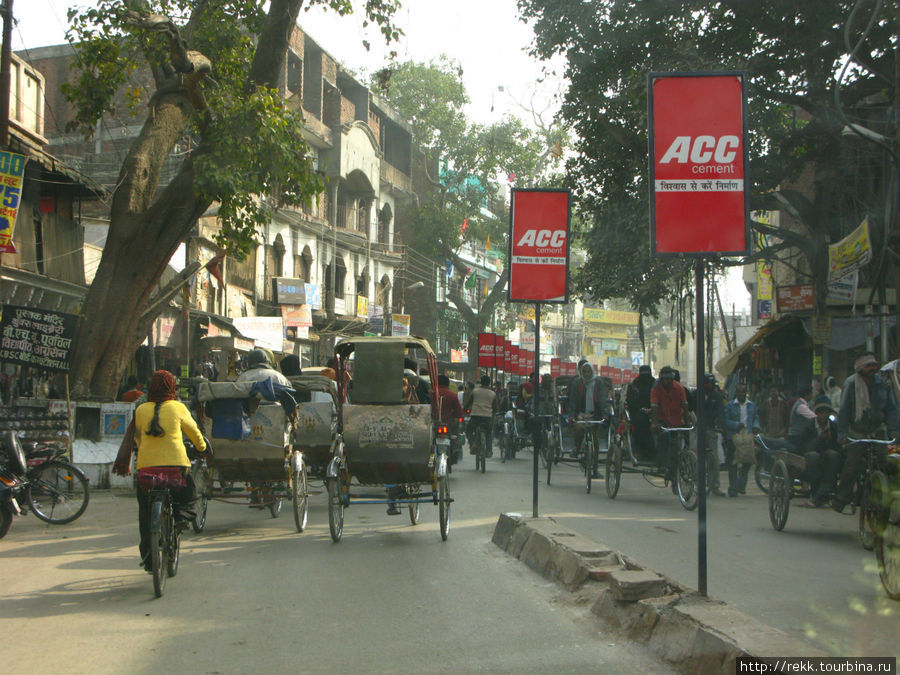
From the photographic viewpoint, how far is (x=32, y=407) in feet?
40.5

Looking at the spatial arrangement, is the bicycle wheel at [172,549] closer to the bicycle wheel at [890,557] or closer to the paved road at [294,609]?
the paved road at [294,609]

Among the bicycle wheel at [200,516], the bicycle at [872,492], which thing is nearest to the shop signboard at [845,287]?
the bicycle at [872,492]

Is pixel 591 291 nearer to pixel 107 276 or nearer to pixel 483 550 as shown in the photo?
pixel 107 276

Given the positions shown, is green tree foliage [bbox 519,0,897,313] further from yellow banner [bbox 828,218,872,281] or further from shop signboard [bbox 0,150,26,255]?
shop signboard [bbox 0,150,26,255]

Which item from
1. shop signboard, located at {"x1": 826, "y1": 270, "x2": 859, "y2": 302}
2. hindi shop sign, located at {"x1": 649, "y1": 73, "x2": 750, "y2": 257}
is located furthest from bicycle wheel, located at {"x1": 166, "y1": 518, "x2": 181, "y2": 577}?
shop signboard, located at {"x1": 826, "y1": 270, "x2": 859, "y2": 302}

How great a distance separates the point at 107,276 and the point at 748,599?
11715 millimetres

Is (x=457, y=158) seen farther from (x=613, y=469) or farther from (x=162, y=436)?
(x=162, y=436)

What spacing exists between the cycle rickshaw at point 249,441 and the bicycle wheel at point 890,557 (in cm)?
568

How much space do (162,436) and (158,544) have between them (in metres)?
0.85

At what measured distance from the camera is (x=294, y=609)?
6035mm

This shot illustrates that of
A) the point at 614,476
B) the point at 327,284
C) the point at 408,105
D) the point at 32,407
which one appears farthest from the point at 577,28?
the point at 408,105

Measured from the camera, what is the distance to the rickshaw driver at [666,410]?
12148mm

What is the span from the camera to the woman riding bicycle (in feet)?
22.2

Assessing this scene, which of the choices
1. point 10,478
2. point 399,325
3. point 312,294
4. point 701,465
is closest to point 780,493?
point 701,465
